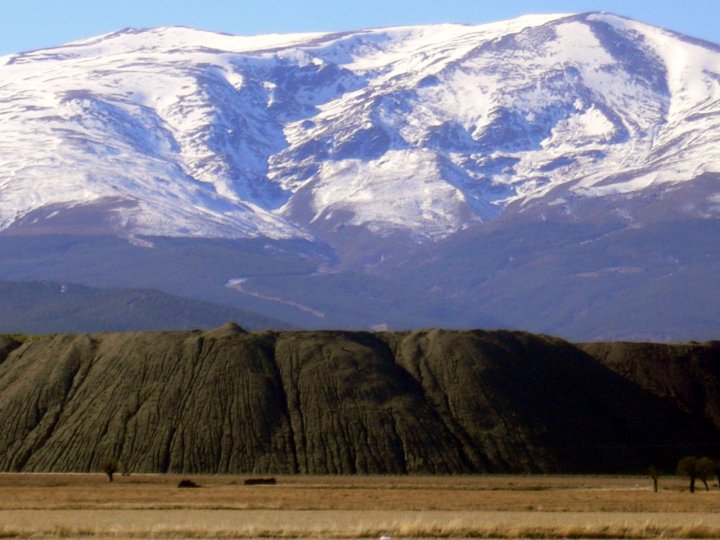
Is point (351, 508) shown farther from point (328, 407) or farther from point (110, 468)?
point (328, 407)

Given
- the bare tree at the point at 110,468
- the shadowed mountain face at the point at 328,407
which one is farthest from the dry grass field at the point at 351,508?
the shadowed mountain face at the point at 328,407

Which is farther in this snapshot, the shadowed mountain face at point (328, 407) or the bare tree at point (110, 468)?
the shadowed mountain face at point (328, 407)

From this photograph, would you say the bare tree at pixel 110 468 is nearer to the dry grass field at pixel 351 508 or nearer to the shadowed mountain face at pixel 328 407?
the dry grass field at pixel 351 508

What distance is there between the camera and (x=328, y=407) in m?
118

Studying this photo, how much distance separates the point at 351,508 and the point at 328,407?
146 feet

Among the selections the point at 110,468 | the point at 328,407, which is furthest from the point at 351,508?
the point at 328,407

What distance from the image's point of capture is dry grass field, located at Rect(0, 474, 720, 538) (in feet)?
197

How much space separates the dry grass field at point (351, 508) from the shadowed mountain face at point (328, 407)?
759cm

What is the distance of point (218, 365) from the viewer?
12288cm

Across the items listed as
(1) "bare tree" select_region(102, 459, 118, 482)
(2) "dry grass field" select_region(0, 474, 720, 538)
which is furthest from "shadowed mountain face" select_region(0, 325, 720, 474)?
(2) "dry grass field" select_region(0, 474, 720, 538)

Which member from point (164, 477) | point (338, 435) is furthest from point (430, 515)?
point (338, 435)

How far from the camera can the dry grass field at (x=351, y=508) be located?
60.0 meters

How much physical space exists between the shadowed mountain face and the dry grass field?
7.59 m

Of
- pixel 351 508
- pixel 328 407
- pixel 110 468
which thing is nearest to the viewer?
pixel 351 508
